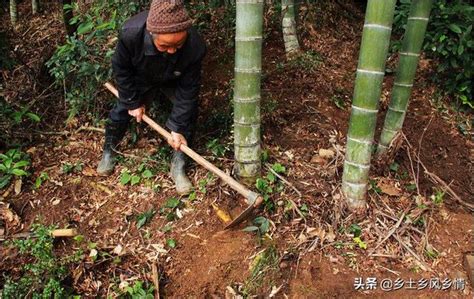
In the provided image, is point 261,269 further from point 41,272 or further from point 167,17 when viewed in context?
point 167,17

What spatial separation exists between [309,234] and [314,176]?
61 centimetres

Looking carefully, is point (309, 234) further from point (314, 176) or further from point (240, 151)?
point (240, 151)

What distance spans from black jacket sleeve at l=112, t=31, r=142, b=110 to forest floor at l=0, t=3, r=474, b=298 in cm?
63

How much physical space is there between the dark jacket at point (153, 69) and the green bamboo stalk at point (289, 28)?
1.88 meters

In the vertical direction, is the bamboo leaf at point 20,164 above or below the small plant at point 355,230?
above

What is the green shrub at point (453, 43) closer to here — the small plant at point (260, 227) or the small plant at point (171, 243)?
the small plant at point (260, 227)

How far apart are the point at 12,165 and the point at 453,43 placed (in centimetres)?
502

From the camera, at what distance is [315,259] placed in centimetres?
297

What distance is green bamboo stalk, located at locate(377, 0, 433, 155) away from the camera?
3.08 m

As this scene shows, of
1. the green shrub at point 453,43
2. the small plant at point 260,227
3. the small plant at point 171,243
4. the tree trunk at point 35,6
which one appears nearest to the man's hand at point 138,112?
the small plant at point 171,243

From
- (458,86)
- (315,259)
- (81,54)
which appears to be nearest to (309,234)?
(315,259)

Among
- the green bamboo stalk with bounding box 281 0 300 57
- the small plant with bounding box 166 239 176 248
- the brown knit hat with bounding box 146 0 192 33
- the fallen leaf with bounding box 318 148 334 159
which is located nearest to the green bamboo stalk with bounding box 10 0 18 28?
the green bamboo stalk with bounding box 281 0 300 57

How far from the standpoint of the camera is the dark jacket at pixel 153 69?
3252 mm

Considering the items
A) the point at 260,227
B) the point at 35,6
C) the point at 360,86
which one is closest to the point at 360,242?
the point at 260,227
